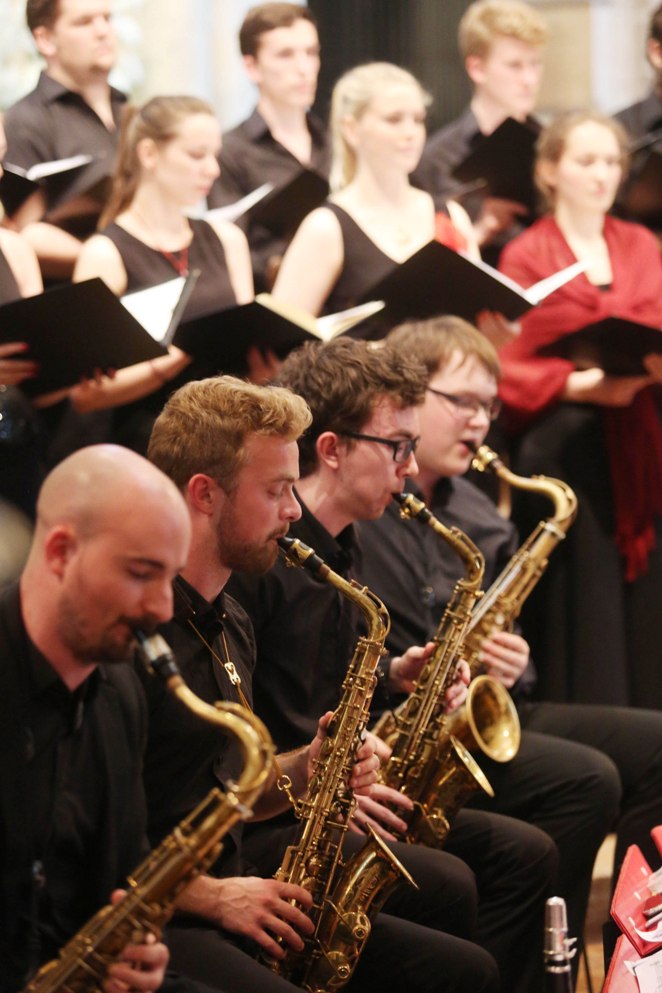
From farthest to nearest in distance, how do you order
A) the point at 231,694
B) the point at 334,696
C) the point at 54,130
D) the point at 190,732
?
the point at 54,130 → the point at 334,696 → the point at 231,694 → the point at 190,732

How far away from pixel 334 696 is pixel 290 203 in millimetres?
1939

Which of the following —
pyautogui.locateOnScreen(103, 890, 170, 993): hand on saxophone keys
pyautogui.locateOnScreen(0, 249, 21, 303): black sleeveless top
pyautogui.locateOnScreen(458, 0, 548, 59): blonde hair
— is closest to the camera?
pyautogui.locateOnScreen(103, 890, 170, 993): hand on saxophone keys

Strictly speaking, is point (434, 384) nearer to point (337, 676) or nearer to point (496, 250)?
point (337, 676)

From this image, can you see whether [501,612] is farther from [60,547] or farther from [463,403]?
[60,547]

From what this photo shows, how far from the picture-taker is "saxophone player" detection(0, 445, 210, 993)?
1990 millimetres

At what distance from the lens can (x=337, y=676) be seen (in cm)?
308

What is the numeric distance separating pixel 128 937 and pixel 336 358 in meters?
1.51

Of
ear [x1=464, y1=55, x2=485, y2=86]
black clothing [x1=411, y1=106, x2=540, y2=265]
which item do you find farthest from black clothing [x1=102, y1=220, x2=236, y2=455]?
ear [x1=464, y1=55, x2=485, y2=86]

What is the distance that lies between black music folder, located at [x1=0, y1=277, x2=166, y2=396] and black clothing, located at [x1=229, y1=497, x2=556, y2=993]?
617 mm

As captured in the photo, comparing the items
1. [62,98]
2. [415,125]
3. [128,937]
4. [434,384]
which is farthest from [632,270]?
[128,937]

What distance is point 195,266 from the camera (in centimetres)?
430

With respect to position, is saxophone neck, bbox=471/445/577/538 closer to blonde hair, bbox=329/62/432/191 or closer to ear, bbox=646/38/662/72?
blonde hair, bbox=329/62/432/191

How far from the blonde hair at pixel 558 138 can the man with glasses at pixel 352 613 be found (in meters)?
1.80

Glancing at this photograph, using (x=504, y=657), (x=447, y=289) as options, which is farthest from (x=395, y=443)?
(x=447, y=289)
